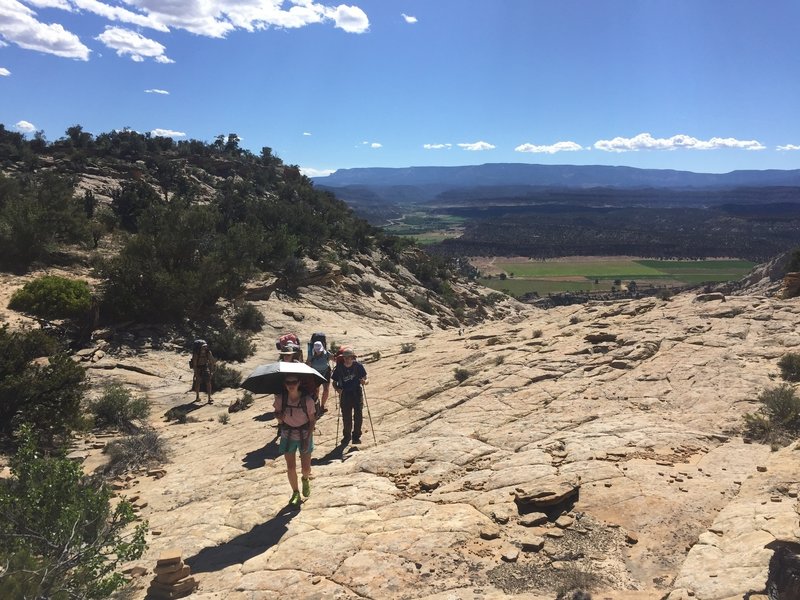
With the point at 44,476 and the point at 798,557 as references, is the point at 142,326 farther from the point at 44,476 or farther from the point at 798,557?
the point at 798,557

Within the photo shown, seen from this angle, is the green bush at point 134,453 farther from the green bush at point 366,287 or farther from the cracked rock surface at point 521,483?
the green bush at point 366,287

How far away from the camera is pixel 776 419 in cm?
751

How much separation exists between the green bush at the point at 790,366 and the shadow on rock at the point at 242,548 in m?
8.61

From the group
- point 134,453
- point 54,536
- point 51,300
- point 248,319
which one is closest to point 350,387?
point 134,453

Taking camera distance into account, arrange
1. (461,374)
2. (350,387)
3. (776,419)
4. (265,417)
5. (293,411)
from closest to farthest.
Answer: (293,411)
(776,419)
(350,387)
(265,417)
(461,374)

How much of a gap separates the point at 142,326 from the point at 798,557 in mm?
19572

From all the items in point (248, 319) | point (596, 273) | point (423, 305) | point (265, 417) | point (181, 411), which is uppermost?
point (248, 319)

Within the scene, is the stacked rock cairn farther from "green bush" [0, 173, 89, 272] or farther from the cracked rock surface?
"green bush" [0, 173, 89, 272]

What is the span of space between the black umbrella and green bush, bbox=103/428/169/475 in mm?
3857

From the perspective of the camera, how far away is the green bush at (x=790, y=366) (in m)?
9.23

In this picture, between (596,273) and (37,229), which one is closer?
(37,229)

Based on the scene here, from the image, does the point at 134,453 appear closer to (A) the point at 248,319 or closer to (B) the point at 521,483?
(B) the point at 521,483

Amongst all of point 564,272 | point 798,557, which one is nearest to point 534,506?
point 798,557

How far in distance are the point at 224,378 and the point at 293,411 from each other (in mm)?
9901
